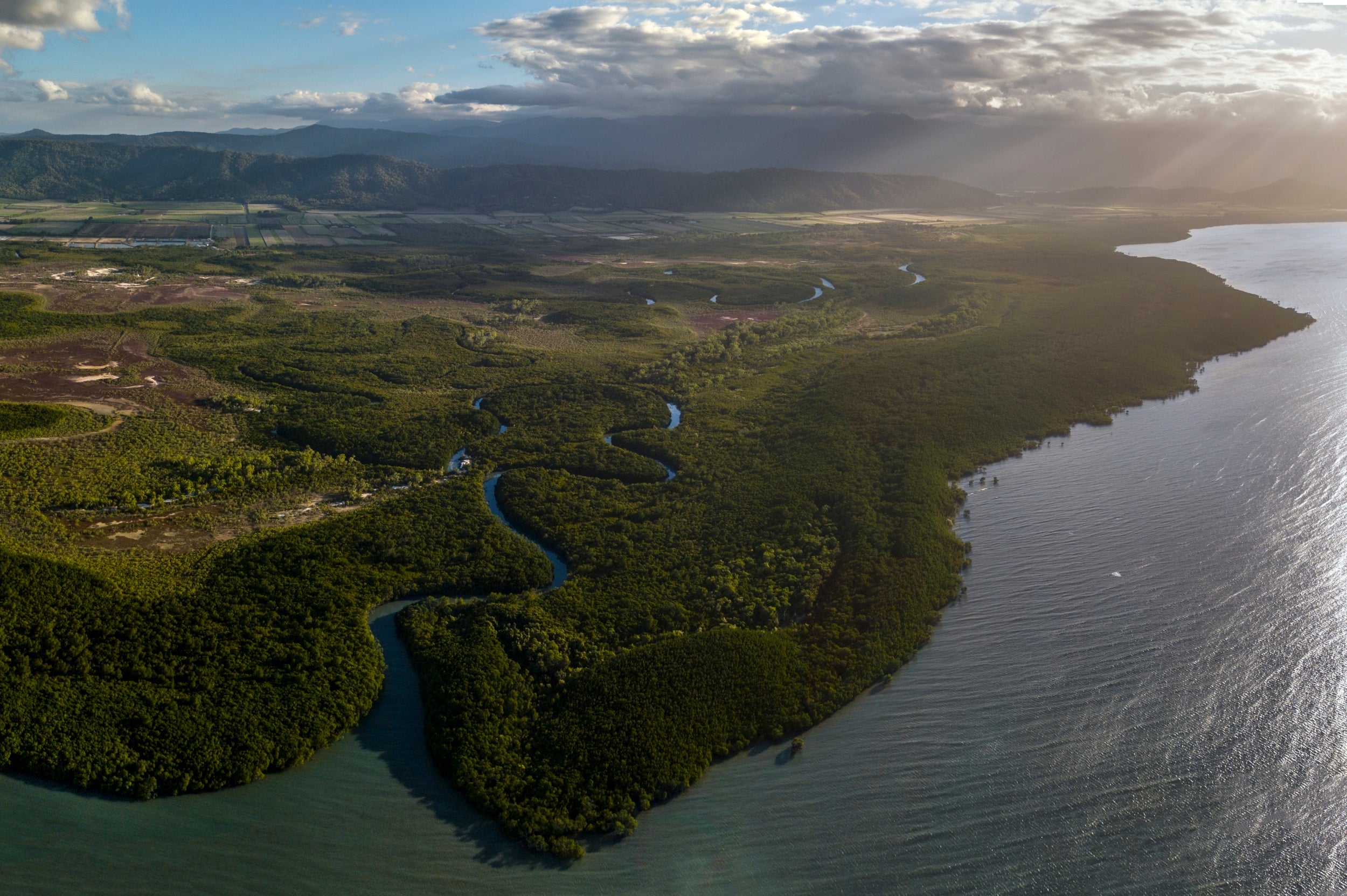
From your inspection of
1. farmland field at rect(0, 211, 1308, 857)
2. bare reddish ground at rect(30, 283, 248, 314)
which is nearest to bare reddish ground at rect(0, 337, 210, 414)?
farmland field at rect(0, 211, 1308, 857)

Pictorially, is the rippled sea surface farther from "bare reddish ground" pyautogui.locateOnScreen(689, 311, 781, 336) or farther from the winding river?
"bare reddish ground" pyautogui.locateOnScreen(689, 311, 781, 336)

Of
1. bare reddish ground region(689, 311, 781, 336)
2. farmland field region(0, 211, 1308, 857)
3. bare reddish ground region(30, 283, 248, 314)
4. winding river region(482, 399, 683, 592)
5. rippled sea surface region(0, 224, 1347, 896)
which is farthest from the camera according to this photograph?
bare reddish ground region(689, 311, 781, 336)

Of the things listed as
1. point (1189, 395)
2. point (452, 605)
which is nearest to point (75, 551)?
point (452, 605)

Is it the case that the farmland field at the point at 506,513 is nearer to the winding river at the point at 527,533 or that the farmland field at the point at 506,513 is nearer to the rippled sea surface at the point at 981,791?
the winding river at the point at 527,533

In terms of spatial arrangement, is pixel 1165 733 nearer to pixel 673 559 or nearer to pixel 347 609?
pixel 673 559

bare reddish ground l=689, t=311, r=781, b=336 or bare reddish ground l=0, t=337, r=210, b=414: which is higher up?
bare reddish ground l=689, t=311, r=781, b=336

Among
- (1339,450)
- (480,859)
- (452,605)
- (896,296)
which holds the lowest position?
(480,859)

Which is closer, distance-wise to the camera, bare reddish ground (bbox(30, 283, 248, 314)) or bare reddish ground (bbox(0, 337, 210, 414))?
bare reddish ground (bbox(0, 337, 210, 414))

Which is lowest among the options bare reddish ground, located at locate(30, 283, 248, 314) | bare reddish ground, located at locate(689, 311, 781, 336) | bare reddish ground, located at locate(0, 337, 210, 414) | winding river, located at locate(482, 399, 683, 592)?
winding river, located at locate(482, 399, 683, 592)
